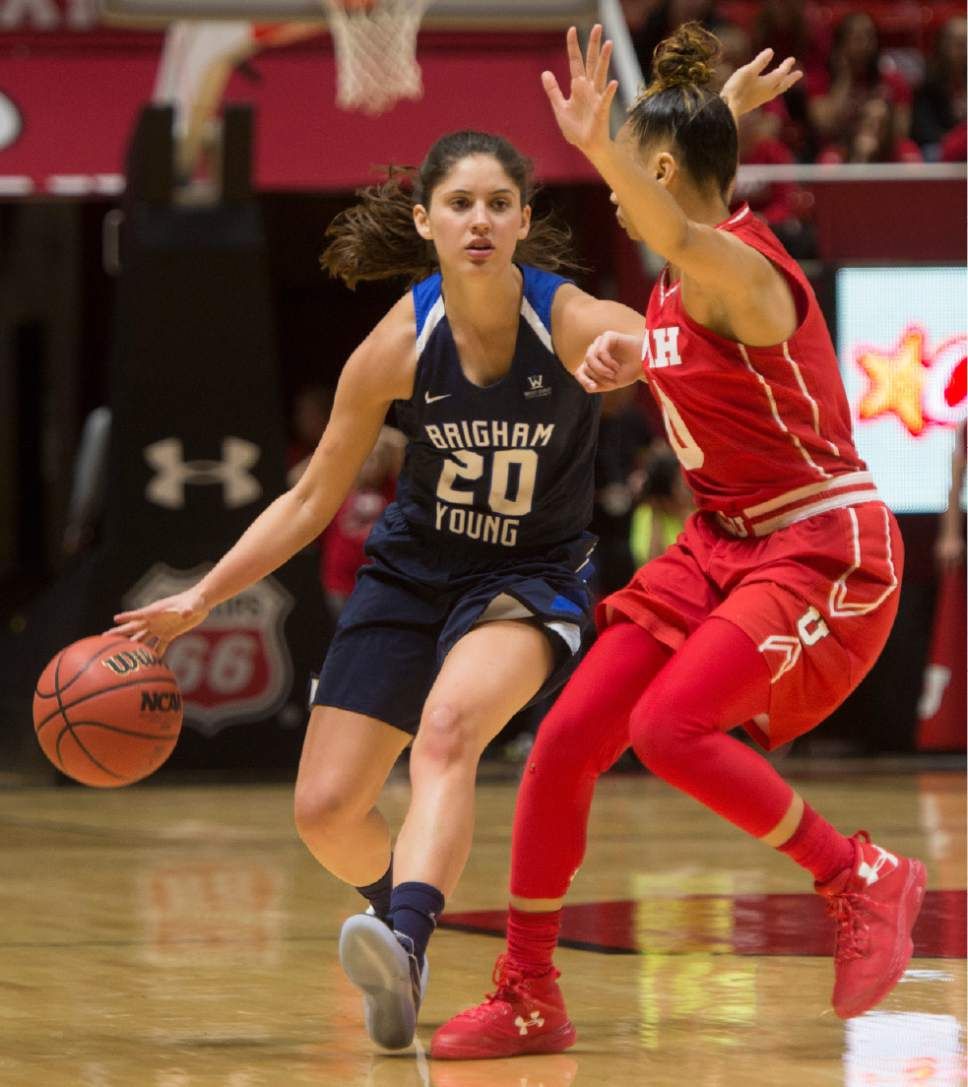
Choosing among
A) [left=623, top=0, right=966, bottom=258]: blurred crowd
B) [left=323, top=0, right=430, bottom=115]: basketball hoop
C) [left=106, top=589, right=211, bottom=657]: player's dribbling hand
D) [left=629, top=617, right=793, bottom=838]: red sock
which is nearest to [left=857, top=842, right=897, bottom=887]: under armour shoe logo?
[left=629, top=617, right=793, bottom=838]: red sock

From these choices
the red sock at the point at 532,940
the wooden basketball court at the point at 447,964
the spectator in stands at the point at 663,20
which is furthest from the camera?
the spectator in stands at the point at 663,20

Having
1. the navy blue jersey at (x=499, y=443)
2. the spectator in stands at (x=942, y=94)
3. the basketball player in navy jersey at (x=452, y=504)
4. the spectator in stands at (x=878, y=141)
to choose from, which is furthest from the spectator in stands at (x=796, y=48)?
the navy blue jersey at (x=499, y=443)

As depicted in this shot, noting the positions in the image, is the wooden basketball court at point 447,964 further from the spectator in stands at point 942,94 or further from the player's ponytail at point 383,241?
the spectator in stands at point 942,94

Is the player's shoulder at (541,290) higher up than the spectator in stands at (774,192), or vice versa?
the spectator in stands at (774,192)

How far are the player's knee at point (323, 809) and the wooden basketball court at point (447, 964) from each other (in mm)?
402

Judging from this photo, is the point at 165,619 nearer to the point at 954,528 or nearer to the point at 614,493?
the point at 614,493

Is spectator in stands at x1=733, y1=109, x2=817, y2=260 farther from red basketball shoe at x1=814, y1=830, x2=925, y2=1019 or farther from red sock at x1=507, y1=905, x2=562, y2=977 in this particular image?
red sock at x1=507, y1=905, x2=562, y2=977

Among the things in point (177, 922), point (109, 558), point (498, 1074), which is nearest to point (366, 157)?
point (109, 558)

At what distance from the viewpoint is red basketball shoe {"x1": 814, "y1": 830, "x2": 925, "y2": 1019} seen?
166 inches

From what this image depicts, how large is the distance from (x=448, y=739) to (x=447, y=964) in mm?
1189

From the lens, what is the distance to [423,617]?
4762 millimetres

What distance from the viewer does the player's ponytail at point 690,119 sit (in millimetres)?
4270

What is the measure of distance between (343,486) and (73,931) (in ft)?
5.85

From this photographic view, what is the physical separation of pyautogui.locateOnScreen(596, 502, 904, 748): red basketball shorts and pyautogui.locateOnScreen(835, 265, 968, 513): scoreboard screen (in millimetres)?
7979
